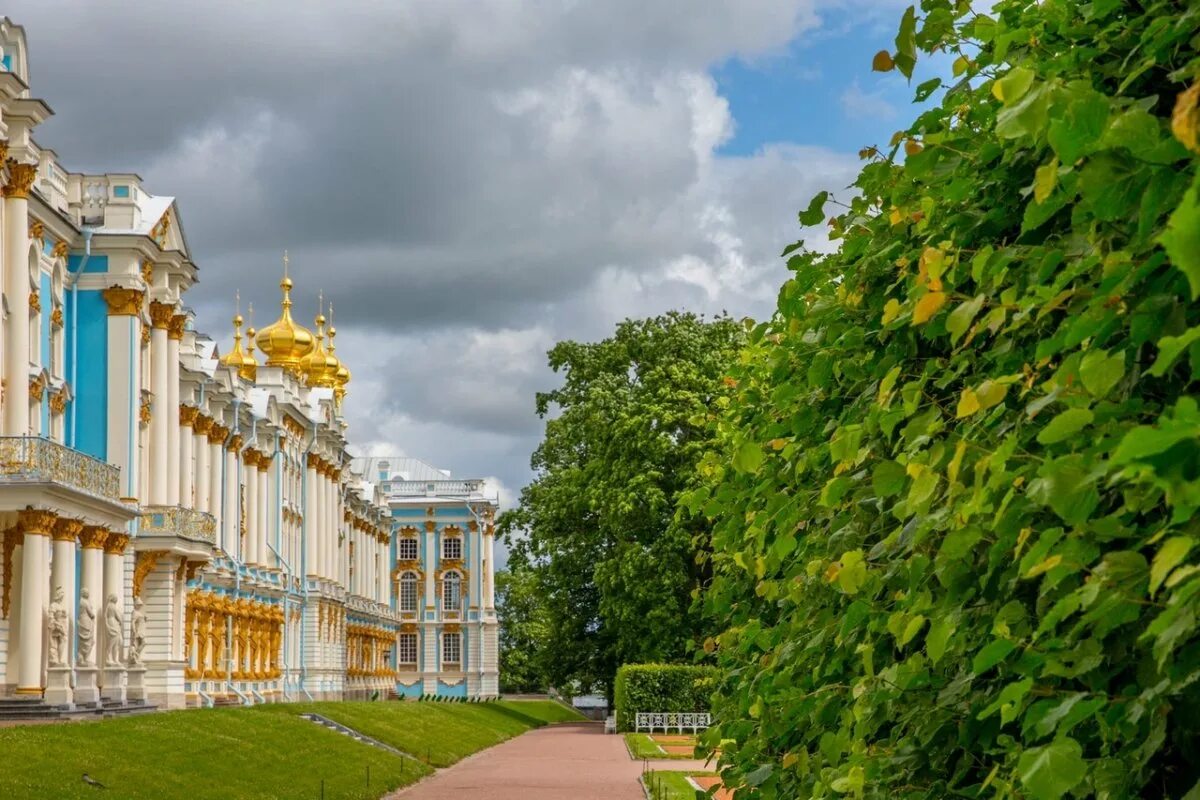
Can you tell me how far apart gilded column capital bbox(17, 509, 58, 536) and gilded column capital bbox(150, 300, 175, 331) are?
9.41 meters

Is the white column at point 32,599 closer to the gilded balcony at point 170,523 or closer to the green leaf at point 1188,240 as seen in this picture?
the gilded balcony at point 170,523

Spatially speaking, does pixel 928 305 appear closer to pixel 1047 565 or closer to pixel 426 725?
pixel 1047 565

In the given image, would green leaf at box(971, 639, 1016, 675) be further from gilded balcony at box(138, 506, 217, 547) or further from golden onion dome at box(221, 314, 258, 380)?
golden onion dome at box(221, 314, 258, 380)

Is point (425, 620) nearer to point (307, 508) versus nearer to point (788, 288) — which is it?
point (307, 508)

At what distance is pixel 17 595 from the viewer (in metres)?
29.1

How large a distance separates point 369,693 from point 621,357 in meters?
31.8

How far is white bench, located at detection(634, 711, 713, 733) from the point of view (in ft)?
150

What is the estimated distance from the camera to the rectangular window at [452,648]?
96.6m

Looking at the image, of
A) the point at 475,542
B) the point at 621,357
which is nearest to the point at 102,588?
the point at 621,357

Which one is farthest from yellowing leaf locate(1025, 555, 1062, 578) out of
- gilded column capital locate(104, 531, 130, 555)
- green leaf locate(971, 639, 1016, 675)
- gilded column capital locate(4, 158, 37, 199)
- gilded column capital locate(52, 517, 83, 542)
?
gilded column capital locate(104, 531, 130, 555)

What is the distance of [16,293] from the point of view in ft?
94.8

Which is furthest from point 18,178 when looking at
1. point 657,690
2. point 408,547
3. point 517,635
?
point 517,635

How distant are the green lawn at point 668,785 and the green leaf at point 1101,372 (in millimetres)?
18823

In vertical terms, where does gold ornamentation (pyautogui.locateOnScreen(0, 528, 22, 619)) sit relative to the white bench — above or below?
above
